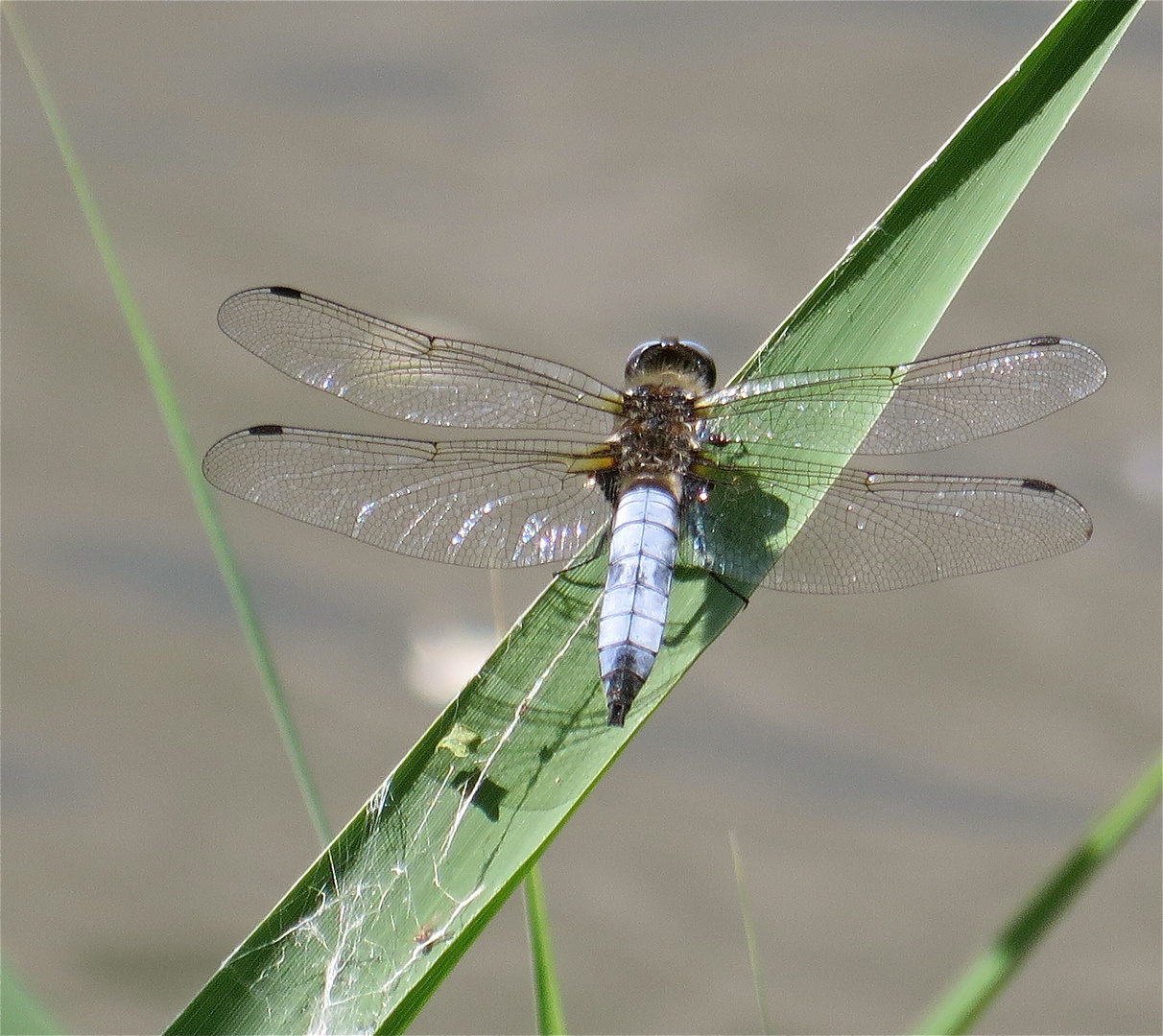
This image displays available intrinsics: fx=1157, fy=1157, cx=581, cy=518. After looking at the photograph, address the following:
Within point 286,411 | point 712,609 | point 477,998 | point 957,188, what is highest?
point 286,411

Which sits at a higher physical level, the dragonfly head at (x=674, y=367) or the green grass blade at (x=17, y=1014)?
the dragonfly head at (x=674, y=367)

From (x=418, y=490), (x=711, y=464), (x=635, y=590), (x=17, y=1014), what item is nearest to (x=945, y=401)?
(x=711, y=464)

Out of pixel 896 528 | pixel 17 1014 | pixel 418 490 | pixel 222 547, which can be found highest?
pixel 418 490

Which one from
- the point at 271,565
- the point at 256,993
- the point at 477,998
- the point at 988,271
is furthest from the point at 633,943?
the point at 988,271

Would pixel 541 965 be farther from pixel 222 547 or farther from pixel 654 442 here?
pixel 654 442

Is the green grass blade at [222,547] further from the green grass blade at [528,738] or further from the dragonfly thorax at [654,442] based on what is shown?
the dragonfly thorax at [654,442]

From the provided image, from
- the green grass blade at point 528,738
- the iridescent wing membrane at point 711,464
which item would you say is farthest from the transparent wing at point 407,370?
the green grass blade at point 528,738

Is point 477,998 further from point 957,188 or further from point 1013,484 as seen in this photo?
point 957,188

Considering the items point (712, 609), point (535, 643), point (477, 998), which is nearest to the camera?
point (535, 643)
